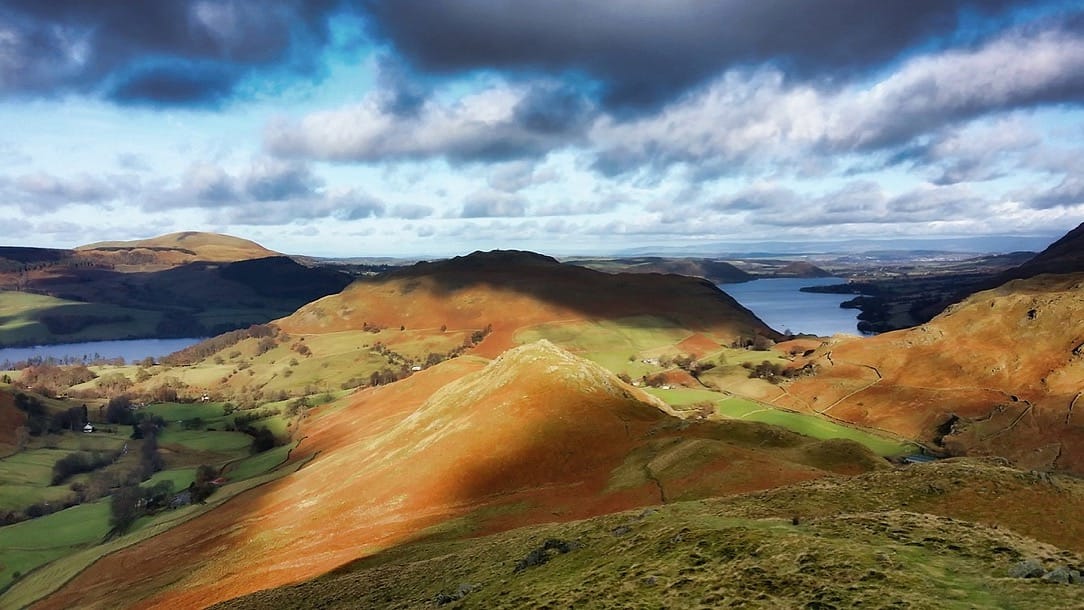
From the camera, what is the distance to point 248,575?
171 ft

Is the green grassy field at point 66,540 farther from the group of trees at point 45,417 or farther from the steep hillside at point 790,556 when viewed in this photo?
the group of trees at point 45,417

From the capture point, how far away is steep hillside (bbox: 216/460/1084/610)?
1988cm

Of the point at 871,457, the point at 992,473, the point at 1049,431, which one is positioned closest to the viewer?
the point at 992,473

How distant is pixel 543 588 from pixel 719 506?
1409cm

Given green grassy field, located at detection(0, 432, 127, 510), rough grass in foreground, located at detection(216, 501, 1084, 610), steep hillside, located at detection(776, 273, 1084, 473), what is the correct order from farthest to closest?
green grassy field, located at detection(0, 432, 127, 510), steep hillside, located at detection(776, 273, 1084, 473), rough grass in foreground, located at detection(216, 501, 1084, 610)

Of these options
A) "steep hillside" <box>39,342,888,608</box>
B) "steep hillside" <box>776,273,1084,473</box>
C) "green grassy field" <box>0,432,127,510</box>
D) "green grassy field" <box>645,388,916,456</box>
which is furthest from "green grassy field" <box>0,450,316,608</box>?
"steep hillside" <box>776,273,1084,473</box>

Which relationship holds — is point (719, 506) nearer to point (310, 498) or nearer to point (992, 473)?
point (992, 473)

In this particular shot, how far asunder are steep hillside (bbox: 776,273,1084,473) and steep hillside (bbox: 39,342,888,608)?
75.0m

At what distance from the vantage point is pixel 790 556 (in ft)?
73.7

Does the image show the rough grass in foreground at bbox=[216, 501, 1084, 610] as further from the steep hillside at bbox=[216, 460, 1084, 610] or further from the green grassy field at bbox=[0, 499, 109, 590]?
the green grassy field at bbox=[0, 499, 109, 590]

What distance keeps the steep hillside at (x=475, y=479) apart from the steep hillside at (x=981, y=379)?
75.0 m

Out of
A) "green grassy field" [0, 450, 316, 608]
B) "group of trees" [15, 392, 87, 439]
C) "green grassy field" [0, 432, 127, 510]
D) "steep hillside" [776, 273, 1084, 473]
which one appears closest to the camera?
"green grassy field" [0, 450, 316, 608]

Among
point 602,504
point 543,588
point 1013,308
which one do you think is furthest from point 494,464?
point 1013,308

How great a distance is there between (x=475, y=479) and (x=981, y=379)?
12552cm
